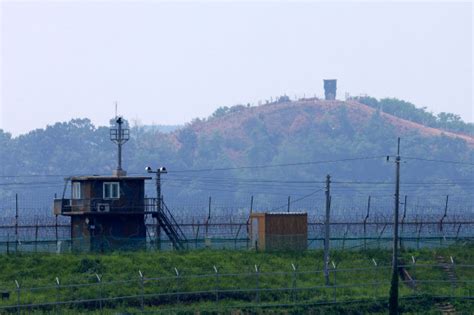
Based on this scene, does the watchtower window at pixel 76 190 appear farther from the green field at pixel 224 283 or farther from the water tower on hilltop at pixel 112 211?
the green field at pixel 224 283

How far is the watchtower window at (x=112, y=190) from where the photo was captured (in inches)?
3035

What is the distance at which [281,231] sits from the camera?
76.0 meters

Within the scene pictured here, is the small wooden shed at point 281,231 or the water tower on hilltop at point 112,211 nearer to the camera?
the small wooden shed at point 281,231

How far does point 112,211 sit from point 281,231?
8841mm

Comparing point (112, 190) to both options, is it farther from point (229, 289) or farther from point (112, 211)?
point (229, 289)

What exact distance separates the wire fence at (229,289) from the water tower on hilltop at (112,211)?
32.7ft

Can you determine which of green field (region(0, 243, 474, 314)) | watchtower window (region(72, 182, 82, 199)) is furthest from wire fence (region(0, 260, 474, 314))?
watchtower window (region(72, 182, 82, 199))

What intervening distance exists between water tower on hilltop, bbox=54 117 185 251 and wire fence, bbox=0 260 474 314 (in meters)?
9.95

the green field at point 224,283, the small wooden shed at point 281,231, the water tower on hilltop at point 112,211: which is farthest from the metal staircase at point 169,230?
the green field at point 224,283

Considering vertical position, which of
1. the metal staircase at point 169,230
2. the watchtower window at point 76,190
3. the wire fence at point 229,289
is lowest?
the wire fence at point 229,289

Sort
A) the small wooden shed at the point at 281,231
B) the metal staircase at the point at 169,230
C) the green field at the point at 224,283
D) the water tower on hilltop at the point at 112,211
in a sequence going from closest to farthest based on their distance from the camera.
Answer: the green field at the point at 224,283
the small wooden shed at the point at 281,231
the water tower on hilltop at the point at 112,211
the metal staircase at the point at 169,230

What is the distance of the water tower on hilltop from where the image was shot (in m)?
76.2

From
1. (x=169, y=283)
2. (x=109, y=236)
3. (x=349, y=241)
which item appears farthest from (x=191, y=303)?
(x=349, y=241)

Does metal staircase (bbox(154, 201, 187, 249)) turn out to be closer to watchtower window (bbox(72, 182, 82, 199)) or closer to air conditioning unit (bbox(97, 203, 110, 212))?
air conditioning unit (bbox(97, 203, 110, 212))
